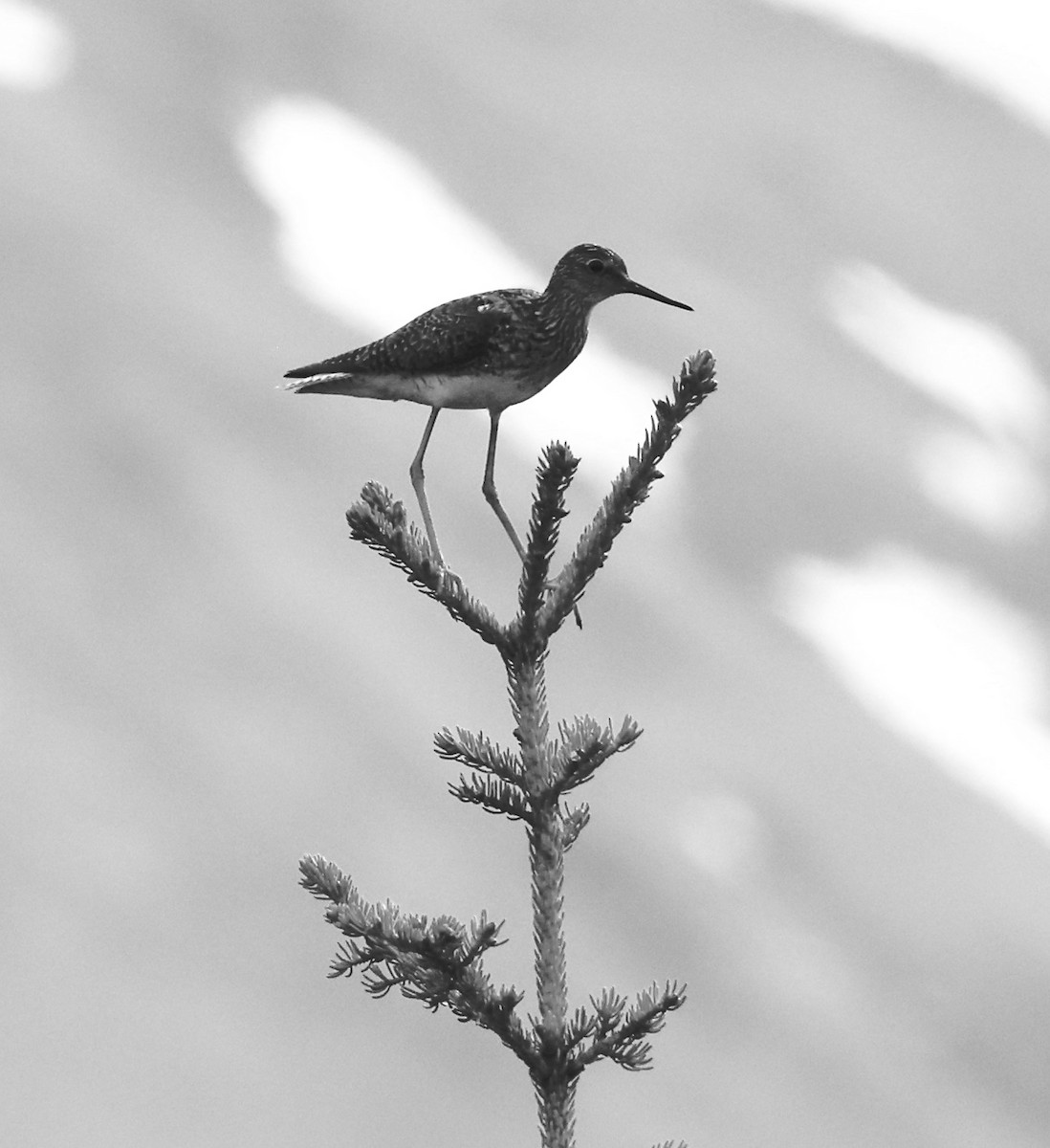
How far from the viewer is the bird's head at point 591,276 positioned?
4.98 meters

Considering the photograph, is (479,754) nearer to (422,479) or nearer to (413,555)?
(413,555)

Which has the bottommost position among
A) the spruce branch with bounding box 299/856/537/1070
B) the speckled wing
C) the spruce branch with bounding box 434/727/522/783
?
the spruce branch with bounding box 299/856/537/1070

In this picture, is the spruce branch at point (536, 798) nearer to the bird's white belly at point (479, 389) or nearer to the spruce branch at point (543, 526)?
the spruce branch at point (543, 526)

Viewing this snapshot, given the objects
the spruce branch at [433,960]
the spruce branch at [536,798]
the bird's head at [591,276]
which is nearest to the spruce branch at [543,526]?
the spruce branch at [536,798]

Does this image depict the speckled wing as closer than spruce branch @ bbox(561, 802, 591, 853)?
No

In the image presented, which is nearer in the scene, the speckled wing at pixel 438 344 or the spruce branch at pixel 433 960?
the spruce branch at pixel 433 960

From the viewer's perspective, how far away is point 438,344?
16.7 ft

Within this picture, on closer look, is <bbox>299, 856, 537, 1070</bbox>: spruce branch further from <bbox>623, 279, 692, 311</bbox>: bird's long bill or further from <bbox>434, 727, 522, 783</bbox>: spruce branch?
<bbox>623, 279, 692, 311</bbox>: bird's long bill

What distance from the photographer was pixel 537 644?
361 cm

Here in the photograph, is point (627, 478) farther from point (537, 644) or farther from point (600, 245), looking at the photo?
point (600, 245)

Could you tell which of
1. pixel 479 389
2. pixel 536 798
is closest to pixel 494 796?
pixel 536 798

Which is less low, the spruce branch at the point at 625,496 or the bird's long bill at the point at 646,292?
the bird's long bill at the point at 646,292

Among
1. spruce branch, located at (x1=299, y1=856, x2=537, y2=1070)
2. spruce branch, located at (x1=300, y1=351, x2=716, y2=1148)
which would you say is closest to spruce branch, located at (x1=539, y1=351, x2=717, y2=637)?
spruce branch, located at (x1=300, y1=351, x2=716, y2=1148)

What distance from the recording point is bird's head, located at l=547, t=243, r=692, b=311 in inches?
196
